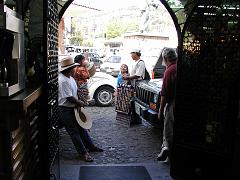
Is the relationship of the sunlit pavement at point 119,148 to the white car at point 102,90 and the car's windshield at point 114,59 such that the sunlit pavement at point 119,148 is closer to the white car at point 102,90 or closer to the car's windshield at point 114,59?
the white car at point 102,90

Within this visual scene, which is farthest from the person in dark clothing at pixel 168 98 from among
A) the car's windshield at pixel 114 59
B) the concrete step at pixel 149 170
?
the car's windshield at pixel 114 59

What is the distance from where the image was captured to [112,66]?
2125 centimetres

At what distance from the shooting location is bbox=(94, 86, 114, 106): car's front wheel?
36.4ft

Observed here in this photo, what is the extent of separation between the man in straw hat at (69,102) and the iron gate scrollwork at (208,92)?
1.72 m

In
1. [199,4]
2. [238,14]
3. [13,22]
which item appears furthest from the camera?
[199,4]

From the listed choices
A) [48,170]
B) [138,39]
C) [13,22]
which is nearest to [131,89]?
[48,170]

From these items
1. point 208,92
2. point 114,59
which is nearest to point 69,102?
point 208,92

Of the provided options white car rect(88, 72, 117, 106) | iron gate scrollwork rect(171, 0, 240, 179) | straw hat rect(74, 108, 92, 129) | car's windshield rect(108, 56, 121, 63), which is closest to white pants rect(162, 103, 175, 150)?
iron gate scrollwork rect(171, 0, 240, 179)

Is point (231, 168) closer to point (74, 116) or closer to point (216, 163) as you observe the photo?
point (216, 163)

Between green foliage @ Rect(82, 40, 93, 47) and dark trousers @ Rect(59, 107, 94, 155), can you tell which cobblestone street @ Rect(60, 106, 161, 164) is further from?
green foliage @ Rect(82, 40, 93, 47)

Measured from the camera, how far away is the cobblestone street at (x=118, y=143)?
601cm

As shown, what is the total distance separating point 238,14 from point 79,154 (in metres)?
3.54

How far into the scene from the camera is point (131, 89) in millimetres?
8305

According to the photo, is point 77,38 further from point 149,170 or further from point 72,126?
point 149,170
